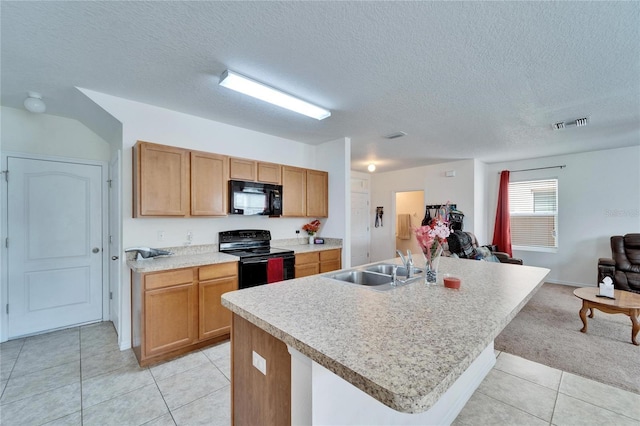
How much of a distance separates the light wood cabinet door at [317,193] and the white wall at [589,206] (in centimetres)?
438

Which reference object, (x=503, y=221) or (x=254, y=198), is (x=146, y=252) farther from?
(x=503, y=221)

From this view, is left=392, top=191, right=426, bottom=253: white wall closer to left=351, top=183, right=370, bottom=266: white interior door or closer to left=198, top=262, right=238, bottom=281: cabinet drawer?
left=351, top=183, right=370, bottom=266: white interior door

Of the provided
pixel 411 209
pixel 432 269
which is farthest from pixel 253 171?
pixel 411 209

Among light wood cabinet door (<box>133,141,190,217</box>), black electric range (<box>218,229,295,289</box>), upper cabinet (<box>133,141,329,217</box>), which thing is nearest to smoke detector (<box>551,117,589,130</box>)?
upper cabinet (<box>133,141,329,217</box>)

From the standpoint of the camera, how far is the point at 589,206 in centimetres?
502

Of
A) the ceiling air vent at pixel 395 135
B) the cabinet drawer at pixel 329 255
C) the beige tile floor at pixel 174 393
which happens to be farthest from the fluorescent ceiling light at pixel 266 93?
the beige tile floor at pixel 174 393

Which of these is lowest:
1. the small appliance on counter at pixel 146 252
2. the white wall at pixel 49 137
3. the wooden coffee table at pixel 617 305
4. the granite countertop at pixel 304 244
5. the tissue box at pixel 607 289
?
the wooden coffee table at pixel 617 305

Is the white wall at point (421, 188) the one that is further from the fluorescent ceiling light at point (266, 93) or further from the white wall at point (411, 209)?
the fluorescent ceiling light at point (266, 93)

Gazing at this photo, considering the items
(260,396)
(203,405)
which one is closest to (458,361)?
(260,396)

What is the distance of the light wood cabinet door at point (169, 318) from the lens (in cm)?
249

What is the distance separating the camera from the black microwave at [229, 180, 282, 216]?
134 inches

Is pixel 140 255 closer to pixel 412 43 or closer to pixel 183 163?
pixel 183 163

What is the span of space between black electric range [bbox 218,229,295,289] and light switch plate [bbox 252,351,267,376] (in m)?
1.78

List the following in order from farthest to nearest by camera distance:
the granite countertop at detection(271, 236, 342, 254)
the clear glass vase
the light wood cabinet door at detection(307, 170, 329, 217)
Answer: the light wood cabinet door at detection(307, 170, 329, 217)
the granite countertop at detection(271, 236, 342, 254)
the clear glass vase
